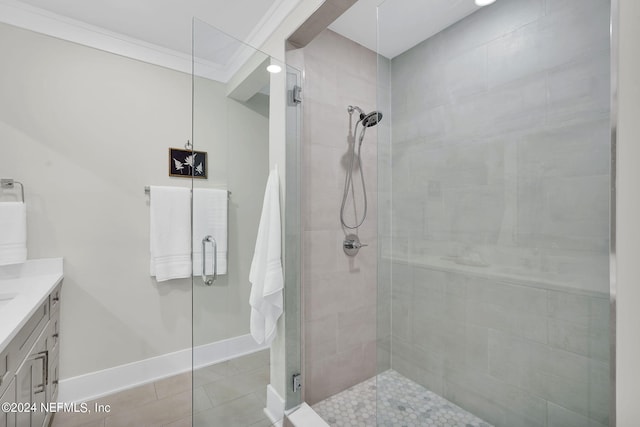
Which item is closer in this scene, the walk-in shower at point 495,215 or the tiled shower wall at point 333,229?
the walk-in shower at point 495,215

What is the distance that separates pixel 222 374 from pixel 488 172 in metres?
1.67

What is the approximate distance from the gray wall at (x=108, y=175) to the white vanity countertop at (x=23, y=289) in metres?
Answer: 0.09

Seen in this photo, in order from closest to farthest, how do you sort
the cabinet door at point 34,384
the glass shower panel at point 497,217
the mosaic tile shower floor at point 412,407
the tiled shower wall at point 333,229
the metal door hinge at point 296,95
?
1. the glass shower panel at point 497,217
2. the cabinet door at point 34,384
3. the mosaic tile shower floor at point 412,407
4. the metal door hinge at point 296,95
5. the tiled shower wall at point 333,229

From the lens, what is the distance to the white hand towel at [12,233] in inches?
65.1

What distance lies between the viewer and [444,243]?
53.3 inches

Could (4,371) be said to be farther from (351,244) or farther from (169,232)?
(351,244)

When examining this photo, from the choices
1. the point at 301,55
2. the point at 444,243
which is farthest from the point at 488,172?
the point at 301,55

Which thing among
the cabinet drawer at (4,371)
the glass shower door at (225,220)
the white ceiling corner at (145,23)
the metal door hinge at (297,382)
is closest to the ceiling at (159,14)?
the white ceiling corner at (145,23)

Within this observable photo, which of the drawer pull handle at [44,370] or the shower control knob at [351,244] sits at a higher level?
the shower control knob at [351,244]

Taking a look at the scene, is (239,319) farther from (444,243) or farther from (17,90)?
(17,90)

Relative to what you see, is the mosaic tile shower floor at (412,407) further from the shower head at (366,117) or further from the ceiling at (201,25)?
the ceiling at (201,25)

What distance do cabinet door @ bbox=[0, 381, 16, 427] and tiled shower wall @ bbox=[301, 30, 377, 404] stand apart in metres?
1.28

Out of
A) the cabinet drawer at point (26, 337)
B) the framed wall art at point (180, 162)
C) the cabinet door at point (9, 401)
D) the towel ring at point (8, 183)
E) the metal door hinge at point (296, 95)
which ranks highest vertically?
the metal door hinge at point (296, 95)

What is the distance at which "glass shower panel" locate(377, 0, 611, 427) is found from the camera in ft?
3.37
